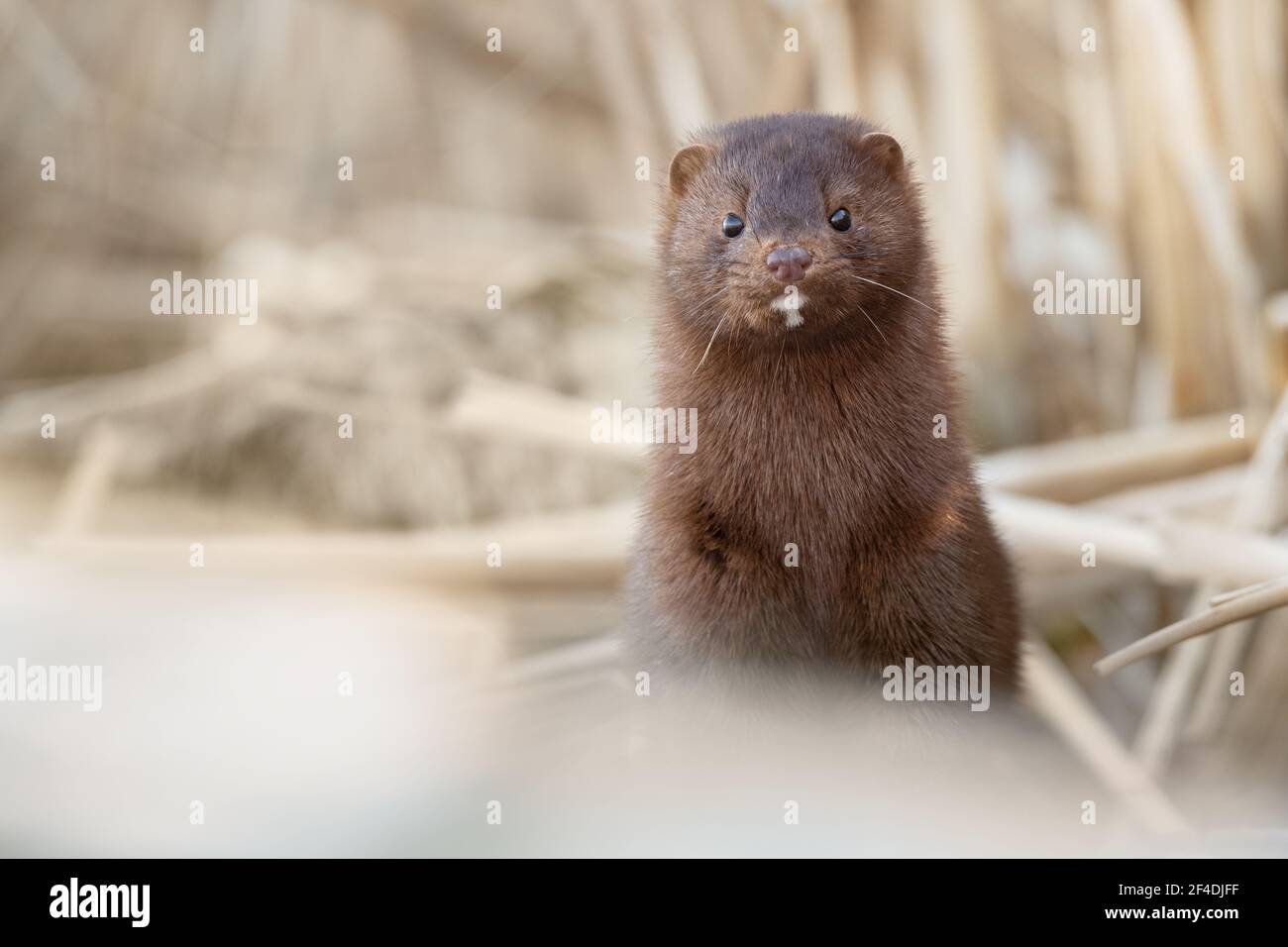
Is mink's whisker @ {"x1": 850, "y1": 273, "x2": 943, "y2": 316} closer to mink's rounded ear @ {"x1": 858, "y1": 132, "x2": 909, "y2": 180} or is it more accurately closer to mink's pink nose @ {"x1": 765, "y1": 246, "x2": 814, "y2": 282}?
mink's pink nose @ {"x1": 765, "y1": 246, "x2": 814, "y2": 282}

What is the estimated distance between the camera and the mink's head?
2.09 metres

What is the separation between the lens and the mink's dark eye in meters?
2.19

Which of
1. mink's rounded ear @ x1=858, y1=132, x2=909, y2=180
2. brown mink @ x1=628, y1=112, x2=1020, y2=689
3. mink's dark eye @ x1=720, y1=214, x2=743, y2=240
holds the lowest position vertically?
brown mink @ x1=628, y1=112, x2=1020, y2=689

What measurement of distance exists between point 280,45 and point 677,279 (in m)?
3.38

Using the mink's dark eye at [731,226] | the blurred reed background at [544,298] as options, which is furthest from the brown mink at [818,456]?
the blurred reed background at [544,298]

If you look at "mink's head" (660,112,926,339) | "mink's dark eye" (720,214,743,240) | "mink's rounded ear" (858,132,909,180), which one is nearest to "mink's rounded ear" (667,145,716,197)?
"mink's head" (660,112,926,339)

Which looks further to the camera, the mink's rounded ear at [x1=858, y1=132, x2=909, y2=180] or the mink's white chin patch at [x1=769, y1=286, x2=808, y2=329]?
the mink's rounded ear at [x1=858, y1=132, x2=909, y2=180]

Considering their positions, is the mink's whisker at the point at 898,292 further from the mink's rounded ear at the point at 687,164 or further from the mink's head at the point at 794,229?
the mink's rounded ear at the point at 687,164

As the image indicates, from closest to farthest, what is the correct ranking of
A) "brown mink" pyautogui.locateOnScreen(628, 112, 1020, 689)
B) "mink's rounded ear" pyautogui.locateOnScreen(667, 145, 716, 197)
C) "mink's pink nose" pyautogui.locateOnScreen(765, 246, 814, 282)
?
"mink's pink nose" pyautogui.locateOnScreen(765, 246, 814, 282) < "brown mink" pyautogui.locateOnScreen(628, 112, 1020, 689) < "mink's rounded ear" pyautogui.locateOnScreen(667, 145, 716, 197)

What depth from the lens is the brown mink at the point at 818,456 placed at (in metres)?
2.18

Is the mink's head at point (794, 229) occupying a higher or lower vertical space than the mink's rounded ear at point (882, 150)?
lower

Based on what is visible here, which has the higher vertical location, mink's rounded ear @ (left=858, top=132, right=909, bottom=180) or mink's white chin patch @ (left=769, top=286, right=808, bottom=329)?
mink's rounded ear @ (left=858, top=132, right=909, bottom=180)

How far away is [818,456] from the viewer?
7.18 feet

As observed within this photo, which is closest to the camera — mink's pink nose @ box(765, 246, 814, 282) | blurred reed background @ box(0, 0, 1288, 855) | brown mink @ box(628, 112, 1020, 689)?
mink's pink nose @ box(765, 246, 814, 282)
